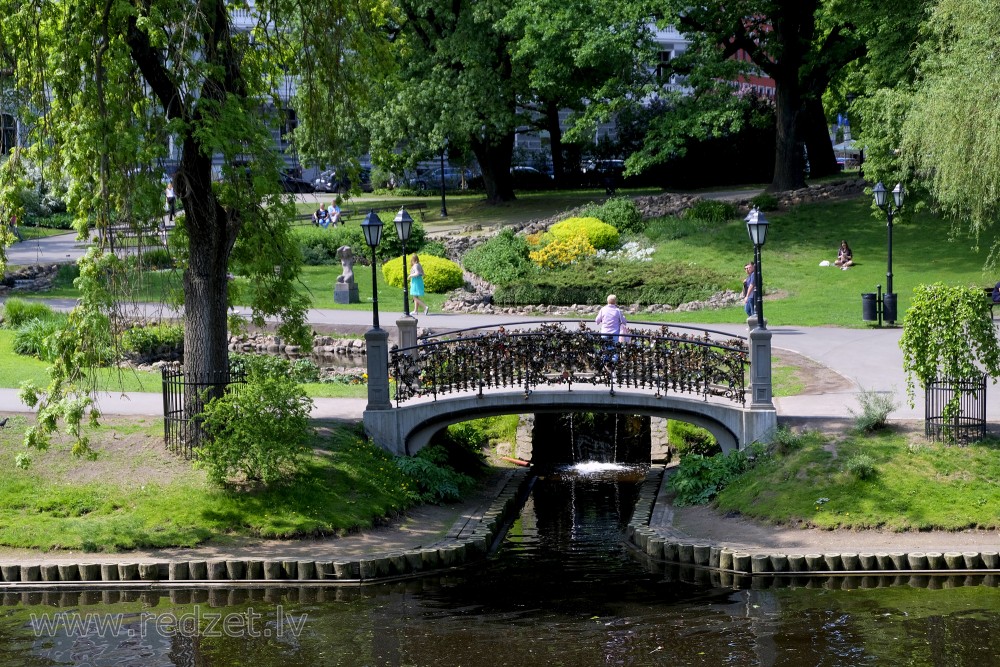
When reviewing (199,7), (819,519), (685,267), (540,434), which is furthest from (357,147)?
(685,267)

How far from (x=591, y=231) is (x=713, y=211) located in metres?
4.55

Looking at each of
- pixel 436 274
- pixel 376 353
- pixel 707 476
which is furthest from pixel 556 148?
pixel 707 476

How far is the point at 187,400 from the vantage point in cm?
1936

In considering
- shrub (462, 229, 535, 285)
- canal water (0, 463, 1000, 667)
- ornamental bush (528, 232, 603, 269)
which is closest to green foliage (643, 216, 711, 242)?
ornamental bush (528, 232, 603, 269)

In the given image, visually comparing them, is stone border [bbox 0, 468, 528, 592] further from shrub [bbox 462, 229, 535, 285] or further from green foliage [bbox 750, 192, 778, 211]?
green foliage [bbox 750, 192, 778, 211]

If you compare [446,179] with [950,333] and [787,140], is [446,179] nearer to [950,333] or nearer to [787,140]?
[787,140]

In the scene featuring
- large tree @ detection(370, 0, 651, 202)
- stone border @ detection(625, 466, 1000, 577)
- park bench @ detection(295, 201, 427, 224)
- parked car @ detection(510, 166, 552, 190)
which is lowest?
stone border @ detection(625, 466, 1000, 577)

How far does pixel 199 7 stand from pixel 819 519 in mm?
10740

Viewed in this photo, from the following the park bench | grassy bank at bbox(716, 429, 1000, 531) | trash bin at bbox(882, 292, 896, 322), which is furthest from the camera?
the park bench

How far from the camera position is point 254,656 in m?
13.9

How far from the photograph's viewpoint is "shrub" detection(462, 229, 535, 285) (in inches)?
1387

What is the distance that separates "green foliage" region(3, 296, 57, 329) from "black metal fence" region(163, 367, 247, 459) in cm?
1062

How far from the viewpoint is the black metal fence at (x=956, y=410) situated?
18.4 metres

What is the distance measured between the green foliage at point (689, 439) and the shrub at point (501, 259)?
12.0 meters
